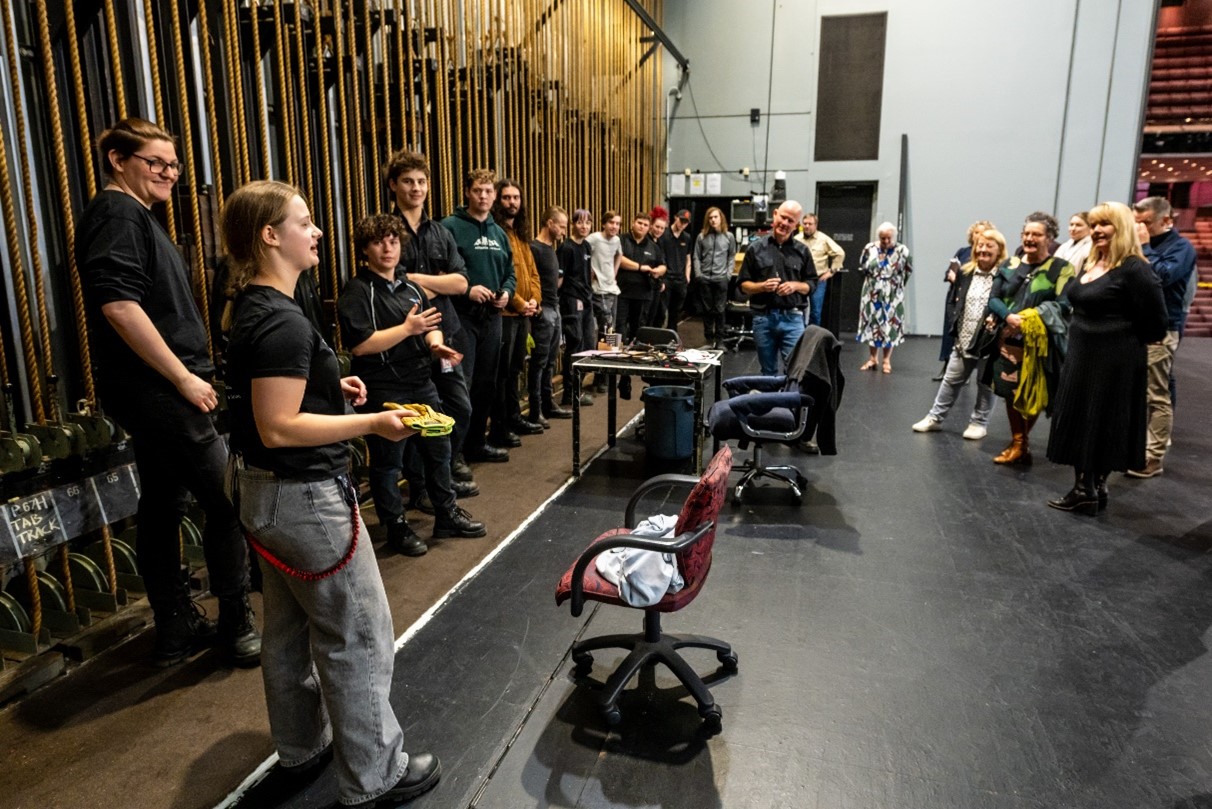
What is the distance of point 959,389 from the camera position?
5352mm

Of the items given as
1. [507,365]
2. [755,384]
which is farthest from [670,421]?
[507,365]

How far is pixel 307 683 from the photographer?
187 cm

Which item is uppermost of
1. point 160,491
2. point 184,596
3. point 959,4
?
point 959,4

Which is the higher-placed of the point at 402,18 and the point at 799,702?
the point at 402,18

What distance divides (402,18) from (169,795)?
12.5 feet

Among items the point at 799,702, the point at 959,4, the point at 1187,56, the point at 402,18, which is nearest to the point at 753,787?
the point at 799,702

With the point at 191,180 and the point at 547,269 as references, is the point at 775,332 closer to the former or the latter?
the point at 547,269

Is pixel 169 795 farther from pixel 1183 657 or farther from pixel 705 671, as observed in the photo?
pixel 1183 657

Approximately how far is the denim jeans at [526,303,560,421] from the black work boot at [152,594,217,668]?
3067 millimetres

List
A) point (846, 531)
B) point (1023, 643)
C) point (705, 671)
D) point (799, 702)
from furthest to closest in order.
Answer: point (846, 531), point (1023, 643), point (705, 671), point (799, 702)

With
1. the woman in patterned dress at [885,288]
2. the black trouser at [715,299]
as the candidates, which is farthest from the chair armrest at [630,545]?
the black trouser at [715,299]

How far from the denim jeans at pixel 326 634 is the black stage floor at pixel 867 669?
197mm

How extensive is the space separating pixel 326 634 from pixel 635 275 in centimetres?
565

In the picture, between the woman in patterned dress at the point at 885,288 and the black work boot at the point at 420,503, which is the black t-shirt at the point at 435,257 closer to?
the black work boot at the point at 420,503
